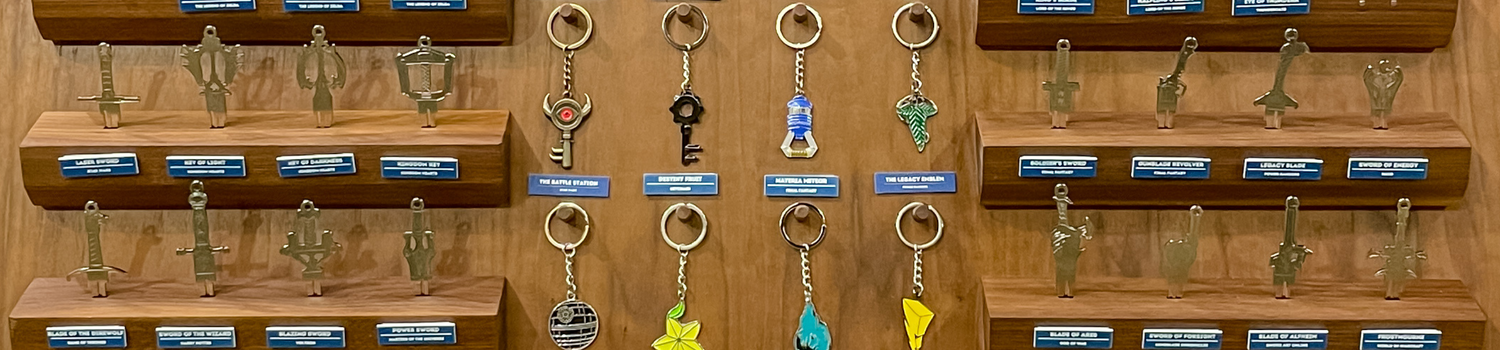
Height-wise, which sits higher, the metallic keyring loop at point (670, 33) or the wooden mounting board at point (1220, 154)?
the metallic keyring loop at point (670, 33)

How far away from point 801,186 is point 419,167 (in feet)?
1.62

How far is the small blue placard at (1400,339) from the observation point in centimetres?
143

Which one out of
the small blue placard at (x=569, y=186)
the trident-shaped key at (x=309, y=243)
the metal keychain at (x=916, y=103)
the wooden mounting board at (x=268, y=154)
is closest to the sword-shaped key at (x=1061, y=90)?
the metal keychain at (x=916, y=103)

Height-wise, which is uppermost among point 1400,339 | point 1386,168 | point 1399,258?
point 1386,168

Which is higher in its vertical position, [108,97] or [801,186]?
[108,97]

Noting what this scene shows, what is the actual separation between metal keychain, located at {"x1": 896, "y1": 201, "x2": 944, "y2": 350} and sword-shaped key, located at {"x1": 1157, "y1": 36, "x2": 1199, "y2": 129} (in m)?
0.31

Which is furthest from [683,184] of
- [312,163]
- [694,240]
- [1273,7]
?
[1273,7]

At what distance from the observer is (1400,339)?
4.68 ft

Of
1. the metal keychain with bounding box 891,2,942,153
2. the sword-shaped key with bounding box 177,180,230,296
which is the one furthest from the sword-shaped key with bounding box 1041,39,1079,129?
the sword-shaped key with bounding box 177,180,230,296

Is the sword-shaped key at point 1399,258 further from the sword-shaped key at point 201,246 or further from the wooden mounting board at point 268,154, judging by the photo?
the sword-shaped key at point 201,246

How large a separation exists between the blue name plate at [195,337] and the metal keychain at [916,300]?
34.4 inches

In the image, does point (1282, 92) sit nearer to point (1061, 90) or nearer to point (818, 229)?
point (1061, 90)

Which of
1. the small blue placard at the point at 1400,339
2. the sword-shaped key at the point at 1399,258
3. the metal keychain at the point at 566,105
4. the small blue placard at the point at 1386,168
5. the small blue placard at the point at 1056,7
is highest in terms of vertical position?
the small blue placard at the point at 1056,7

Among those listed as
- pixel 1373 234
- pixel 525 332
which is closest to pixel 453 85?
pixel 525 332
